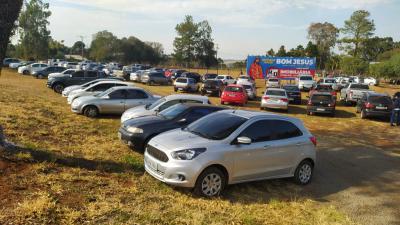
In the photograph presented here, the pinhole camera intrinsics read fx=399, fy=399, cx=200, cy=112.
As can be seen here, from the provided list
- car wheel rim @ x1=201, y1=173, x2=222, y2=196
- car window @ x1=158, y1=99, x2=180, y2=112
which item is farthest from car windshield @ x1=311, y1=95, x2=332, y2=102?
car wheel rim @ x1=201, y1=173, x2=222, y2=196

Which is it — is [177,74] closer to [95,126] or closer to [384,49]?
[95,126]

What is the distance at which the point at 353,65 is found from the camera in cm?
7944

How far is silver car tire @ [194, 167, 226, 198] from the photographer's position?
7.58 metres

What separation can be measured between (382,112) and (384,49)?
107861 mm

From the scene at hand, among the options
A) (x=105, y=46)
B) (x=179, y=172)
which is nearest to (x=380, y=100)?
(x=179, y=172)

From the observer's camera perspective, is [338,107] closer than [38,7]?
Yes

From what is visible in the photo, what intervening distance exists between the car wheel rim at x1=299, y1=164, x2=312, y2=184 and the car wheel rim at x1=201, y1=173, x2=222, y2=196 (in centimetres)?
249

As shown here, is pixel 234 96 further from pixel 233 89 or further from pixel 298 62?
pixel 298 62

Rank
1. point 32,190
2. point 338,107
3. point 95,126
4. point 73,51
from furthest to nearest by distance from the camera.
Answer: point 73,51 < point 338,107 < point 95,126 < point 32,190

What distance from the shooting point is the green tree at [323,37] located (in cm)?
9894

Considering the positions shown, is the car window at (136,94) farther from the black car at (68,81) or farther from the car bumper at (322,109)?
the black car at (68,81)

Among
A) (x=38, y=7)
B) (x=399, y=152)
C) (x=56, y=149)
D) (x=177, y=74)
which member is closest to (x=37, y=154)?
(x=56, y=149)

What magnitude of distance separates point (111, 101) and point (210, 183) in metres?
10.3

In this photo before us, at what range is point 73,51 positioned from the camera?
16450 centimetres
